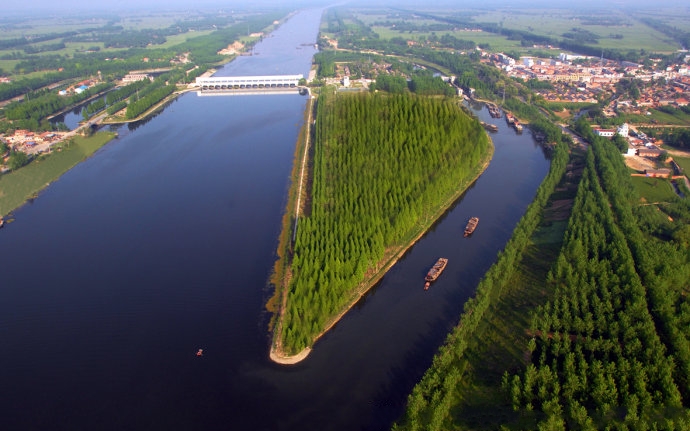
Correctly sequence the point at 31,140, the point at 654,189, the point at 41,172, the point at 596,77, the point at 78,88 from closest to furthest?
the point at 654,189
the point at 41,172
the point at 31,140
the point at 78,88
the point at 596,77

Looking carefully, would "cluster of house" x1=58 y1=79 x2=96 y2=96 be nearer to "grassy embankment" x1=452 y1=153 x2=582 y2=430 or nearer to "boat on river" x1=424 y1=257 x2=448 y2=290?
"boat on river" x1=424 y1=257 x2=448 y2=290

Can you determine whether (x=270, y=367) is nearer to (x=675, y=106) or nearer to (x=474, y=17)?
(x=675, y=106)

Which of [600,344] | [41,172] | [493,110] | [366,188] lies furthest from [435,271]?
[493,110]

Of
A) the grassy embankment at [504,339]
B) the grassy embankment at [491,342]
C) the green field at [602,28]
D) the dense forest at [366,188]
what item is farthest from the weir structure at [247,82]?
the green field at [602,28]

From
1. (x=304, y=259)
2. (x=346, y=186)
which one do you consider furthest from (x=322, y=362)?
(x=346, y=186)

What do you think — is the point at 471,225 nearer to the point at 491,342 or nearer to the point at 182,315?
the point at 491,342

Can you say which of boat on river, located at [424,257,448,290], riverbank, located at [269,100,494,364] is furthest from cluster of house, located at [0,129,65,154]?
boat on river, located at [424,257,448,290]
